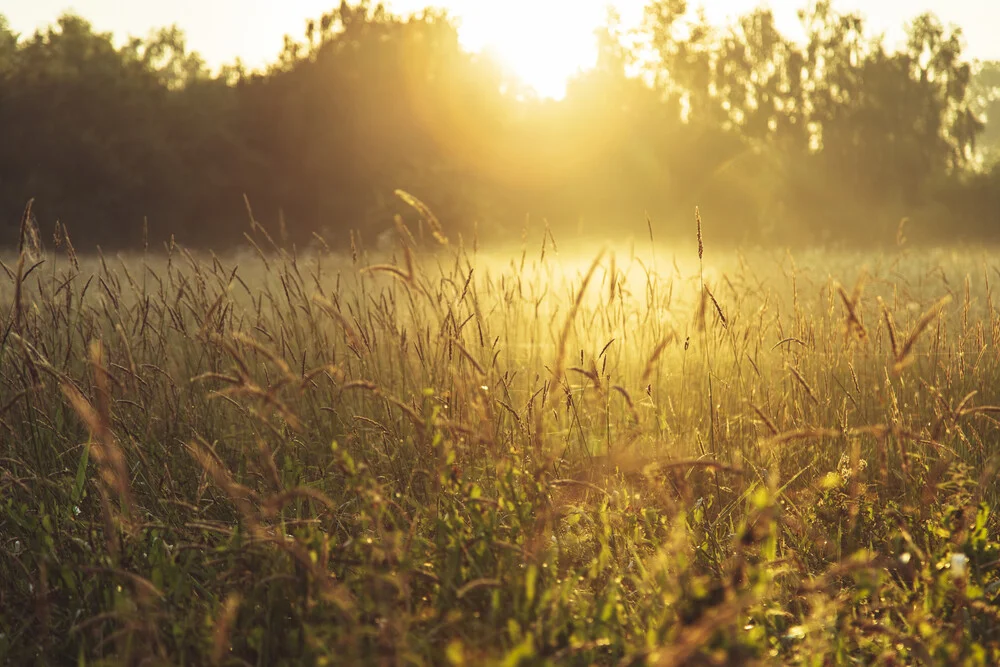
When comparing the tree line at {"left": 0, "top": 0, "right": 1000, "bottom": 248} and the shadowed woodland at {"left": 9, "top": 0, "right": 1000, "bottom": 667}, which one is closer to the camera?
the shadowed woodland at {"left": 9, "top": 0, "right": 1000, "bottom": 667}

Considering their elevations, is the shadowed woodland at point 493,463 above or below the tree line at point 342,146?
below

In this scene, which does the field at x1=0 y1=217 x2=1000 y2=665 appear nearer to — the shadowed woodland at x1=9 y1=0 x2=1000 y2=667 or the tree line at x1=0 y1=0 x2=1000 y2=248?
the shadowed woodland at x1=9 y1=0 x2=1000 y2=667

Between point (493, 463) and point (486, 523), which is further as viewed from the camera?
point (493, 463)

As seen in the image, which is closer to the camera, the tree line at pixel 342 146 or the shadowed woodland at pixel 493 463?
the shadowed woodland at pixel 493 463

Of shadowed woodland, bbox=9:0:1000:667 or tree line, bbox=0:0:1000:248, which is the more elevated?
tree line, bbox=0:0:1000:248

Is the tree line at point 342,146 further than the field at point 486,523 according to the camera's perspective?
Yes

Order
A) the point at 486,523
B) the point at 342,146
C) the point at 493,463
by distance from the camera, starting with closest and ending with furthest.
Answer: the point at 486,523 → the point at 493,463 → the point at 342,146

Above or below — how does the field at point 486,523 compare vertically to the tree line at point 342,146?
below

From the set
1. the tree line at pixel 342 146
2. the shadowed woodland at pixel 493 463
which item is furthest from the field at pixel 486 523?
the tree line at pixel 342 146

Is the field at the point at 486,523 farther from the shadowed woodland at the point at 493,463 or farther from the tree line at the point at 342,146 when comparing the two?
the tree line at the point at 342,146

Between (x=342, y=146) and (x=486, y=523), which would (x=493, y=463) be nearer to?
(x=486, y=523)

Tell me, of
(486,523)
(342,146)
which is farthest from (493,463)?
(342,146)

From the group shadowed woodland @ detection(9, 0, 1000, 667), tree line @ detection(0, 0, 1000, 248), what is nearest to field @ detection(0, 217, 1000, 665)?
shadowed woodland @ detection(9, 0, 1000, 667)

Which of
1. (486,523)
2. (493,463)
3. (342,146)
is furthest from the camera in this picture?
(342,146)
